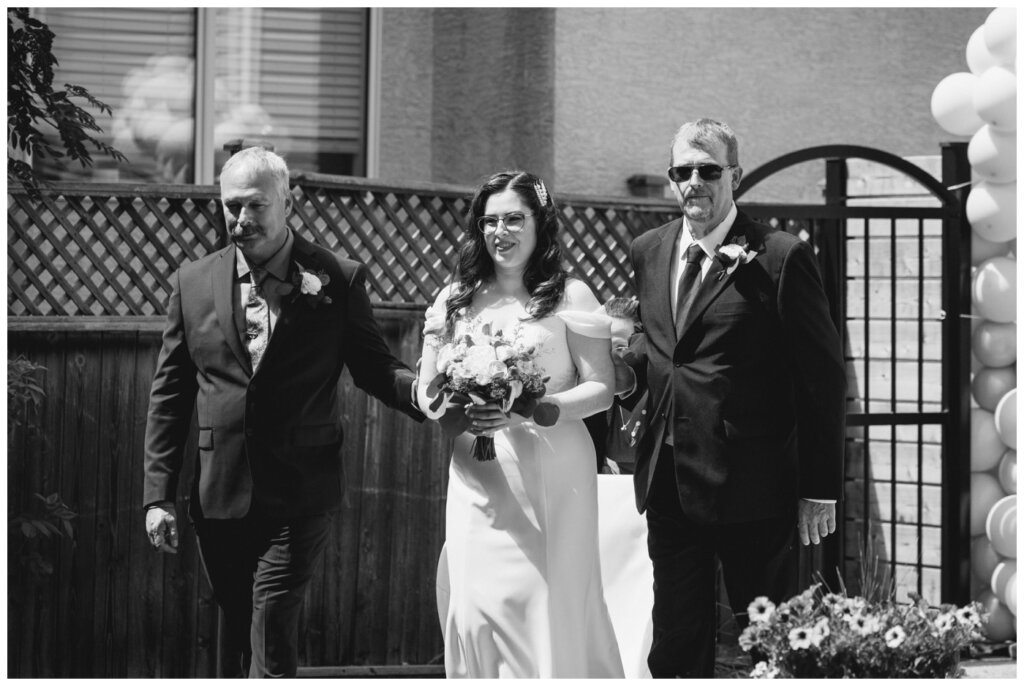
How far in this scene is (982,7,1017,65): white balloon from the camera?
6301 mm

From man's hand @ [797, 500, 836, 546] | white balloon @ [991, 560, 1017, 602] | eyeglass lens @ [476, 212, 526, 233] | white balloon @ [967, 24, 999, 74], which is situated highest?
white balloon @ [967, 24, 999, 74]

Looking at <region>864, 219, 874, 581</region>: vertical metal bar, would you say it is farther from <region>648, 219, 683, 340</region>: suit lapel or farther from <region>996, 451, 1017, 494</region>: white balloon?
<region>648, 219, 683, 340</region>: suit lapel

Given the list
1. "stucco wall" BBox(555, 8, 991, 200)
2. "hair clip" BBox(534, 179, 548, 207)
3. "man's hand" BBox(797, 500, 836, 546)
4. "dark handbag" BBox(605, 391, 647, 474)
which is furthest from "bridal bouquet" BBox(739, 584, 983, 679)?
"stucco wall" BBox(555, 8, 991, 200)

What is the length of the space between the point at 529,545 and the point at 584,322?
0.75 meters

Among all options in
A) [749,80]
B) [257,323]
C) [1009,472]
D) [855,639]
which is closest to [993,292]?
[1009,472]

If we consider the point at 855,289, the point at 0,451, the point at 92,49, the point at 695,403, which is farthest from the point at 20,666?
the point at 855,289

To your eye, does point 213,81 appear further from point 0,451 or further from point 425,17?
point 0,451

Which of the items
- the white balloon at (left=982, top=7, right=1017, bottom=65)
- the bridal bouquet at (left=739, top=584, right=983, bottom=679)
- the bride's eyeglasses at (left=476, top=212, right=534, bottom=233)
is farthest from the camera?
the white balloon at (left=982, top=7, right=1017, bottom=65)

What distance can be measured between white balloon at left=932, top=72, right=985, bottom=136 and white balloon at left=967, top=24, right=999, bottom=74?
5 cm

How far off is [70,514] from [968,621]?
3.67 meters

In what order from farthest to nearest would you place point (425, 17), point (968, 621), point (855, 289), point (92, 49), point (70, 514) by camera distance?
point (425, 17), point (92, 49), point (855, 289), point (70, 514), point (968, 621)

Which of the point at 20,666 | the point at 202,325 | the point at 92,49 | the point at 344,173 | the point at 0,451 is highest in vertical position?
the point at 92,49

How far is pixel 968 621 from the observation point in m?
3.71

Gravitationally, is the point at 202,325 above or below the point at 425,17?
below
